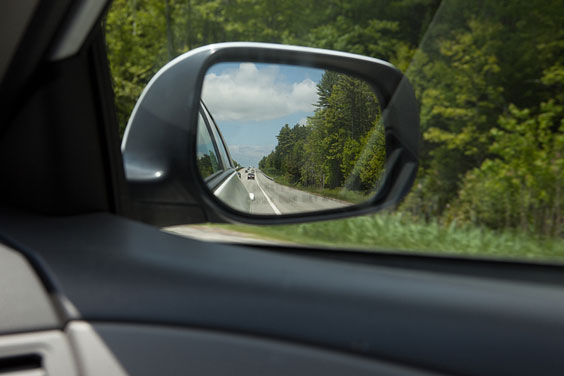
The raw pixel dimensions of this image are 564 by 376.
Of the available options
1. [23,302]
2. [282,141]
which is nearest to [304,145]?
[282,141]

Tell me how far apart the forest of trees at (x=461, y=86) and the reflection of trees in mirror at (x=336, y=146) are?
1cm

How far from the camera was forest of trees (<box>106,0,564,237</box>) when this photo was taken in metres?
2.13

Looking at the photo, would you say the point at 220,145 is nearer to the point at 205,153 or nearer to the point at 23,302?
the point at 205,153

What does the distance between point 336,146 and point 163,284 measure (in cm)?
114

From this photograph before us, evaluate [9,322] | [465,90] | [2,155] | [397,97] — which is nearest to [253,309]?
[9,322]

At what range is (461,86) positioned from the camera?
9.73 ft

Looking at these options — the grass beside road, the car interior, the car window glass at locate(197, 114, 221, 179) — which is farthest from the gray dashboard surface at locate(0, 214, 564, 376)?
the car window glass at locate(197, 114, 221, 179)

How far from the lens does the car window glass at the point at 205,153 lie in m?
2.19

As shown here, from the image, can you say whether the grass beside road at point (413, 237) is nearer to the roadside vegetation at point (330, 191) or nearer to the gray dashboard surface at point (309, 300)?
the roadside vegetation at point (330, 191)

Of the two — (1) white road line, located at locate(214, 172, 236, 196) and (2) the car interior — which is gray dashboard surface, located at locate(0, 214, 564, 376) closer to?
(2) the car interior

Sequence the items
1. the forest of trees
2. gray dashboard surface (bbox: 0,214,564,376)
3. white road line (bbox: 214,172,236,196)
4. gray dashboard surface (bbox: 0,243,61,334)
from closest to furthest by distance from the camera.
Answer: gray dashboard surface (bbox: 0,214,564,376), gray dashboard surface (bbox: 0,243,61,334), the forest of trees, white road line (bbox: 214,172,236,196)

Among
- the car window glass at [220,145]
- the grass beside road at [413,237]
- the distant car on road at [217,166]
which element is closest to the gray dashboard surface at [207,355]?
the grass beside road at [413,237]

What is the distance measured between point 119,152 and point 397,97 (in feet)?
4.09

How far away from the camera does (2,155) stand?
7.18ft
